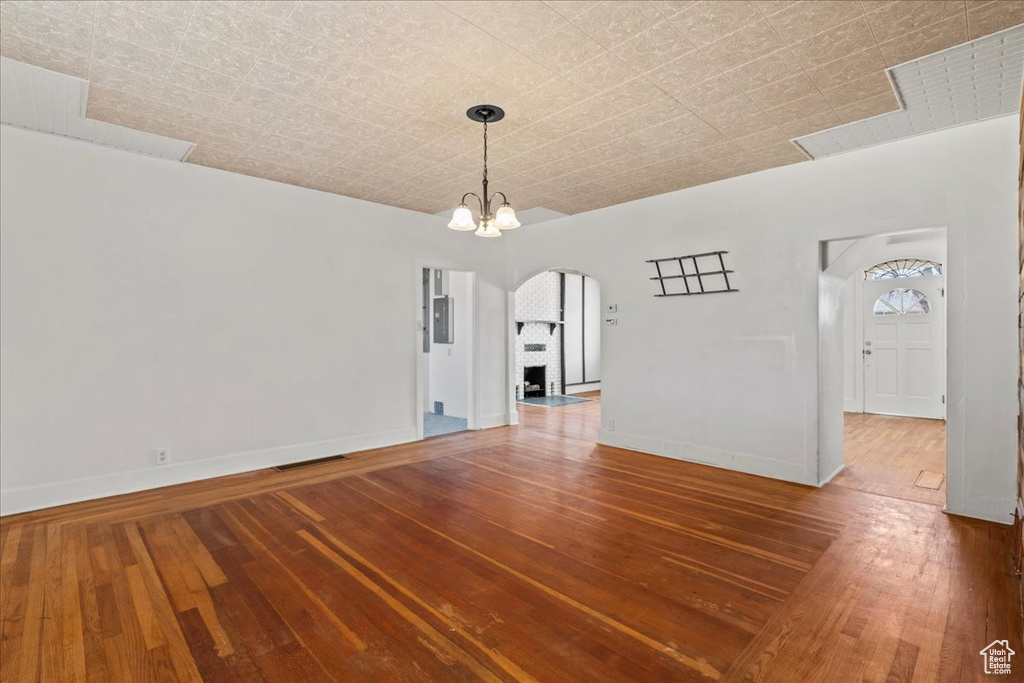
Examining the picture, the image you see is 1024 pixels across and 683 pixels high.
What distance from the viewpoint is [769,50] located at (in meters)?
2.50

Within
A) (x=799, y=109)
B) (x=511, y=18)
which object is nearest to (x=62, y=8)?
(x=511, y=18)

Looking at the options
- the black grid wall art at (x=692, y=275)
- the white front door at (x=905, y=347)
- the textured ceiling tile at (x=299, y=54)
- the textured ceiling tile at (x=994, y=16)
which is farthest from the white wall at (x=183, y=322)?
the white front door at (x=905, y=347)

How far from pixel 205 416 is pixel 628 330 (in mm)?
4341

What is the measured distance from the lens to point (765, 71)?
2.70 meters

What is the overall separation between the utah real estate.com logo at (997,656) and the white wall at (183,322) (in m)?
4.98

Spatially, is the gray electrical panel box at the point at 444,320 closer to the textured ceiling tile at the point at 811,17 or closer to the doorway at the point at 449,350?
the doorway at the point at 449,350

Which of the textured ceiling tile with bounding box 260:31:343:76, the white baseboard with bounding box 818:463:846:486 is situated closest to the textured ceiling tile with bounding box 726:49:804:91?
the textured ceiling tile with bounding box 260:31:343:76

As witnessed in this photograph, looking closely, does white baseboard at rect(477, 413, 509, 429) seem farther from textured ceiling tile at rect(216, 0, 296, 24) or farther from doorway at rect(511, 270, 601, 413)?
textured ceiling tile at rect(216, 0, 296, 24)

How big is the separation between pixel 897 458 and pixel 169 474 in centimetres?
696

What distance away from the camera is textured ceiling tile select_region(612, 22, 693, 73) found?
7.73 ft

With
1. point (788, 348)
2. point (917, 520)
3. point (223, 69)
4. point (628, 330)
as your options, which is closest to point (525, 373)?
point (628, 330)

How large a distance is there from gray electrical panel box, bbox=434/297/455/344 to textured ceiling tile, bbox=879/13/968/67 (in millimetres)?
5847

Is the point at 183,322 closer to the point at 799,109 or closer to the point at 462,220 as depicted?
the point at 462,220

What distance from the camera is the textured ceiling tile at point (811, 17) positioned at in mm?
2150
